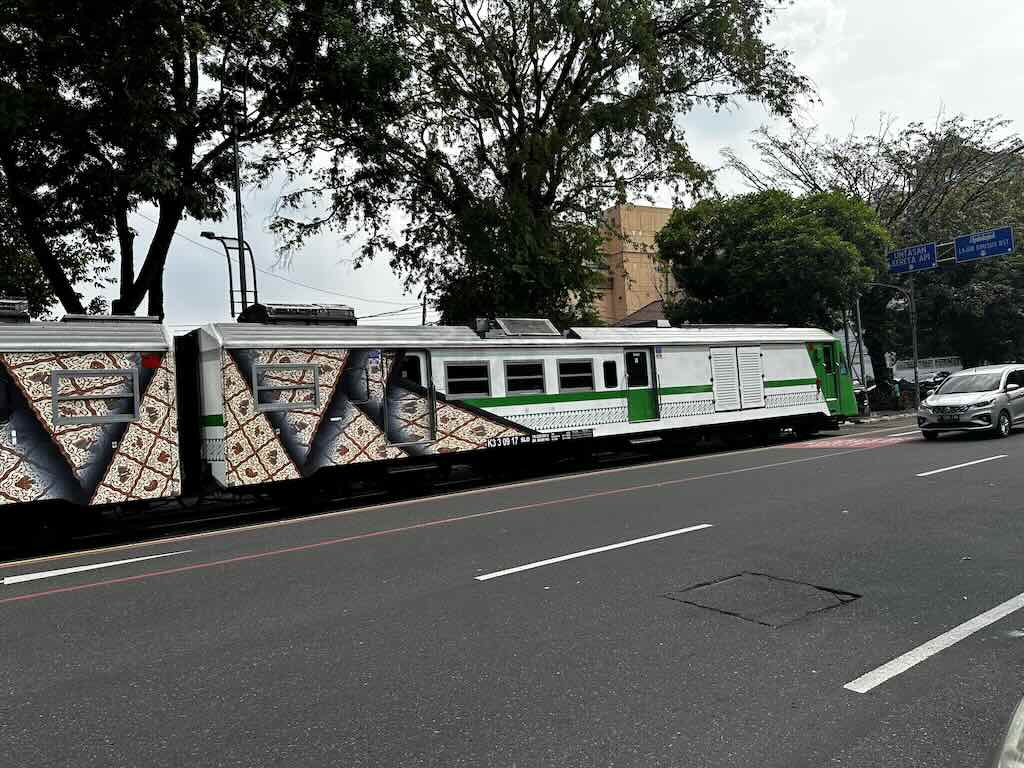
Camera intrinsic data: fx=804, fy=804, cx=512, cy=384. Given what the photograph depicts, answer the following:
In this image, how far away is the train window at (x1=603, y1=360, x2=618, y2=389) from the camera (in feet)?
55.7

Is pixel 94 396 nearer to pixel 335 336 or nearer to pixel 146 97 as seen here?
pixel 335 336

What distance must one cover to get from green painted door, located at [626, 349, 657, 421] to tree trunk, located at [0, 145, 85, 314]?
12.4 meters

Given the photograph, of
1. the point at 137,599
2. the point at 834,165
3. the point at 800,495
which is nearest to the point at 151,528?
Answer: the point at 137,599

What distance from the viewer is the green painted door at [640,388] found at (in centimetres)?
1742

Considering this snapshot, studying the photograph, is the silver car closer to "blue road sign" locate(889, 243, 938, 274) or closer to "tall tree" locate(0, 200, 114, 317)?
"blue road sign" locate(889, 243, 938, 274)

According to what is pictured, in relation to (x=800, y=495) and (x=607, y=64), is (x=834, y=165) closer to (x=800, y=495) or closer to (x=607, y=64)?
(x=607, y=64)

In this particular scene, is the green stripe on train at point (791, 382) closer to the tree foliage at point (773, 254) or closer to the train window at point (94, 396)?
the tree foliage at point (773, 254)

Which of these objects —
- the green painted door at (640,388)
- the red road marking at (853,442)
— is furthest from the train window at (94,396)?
the red road marking at (853,442)

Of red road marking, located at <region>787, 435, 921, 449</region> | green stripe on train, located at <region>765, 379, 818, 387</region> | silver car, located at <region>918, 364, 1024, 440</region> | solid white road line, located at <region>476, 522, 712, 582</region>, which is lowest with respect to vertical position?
red road marking, located at <region>787, 435, 921, 449</region>

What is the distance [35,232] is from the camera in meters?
17.5

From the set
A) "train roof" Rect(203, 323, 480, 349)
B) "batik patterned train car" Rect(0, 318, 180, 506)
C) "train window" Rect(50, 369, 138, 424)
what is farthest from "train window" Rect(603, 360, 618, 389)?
"train window" Rect(50, 369, 138, 424)

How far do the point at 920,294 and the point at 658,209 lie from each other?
23934 millimetres

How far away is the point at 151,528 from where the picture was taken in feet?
37.7

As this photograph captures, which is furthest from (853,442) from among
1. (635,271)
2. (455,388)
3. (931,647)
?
(635,271)
